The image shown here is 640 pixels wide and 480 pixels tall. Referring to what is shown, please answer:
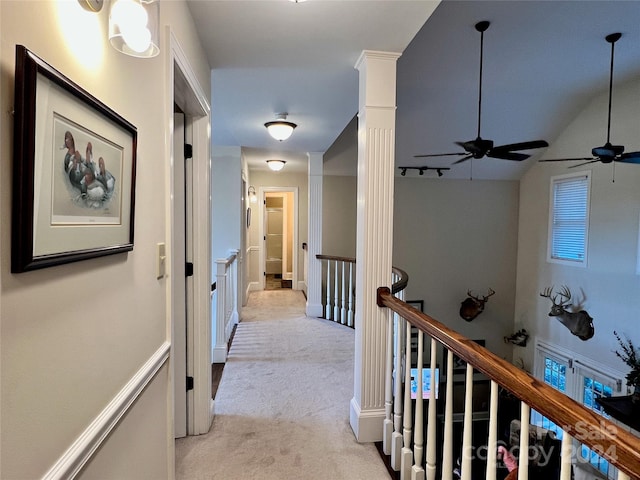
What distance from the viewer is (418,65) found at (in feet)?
11.5

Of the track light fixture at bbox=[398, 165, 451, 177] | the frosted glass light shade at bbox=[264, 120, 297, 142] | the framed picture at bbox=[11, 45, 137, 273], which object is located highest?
the track light fixture at bbox=[398, 165, 451, 177]

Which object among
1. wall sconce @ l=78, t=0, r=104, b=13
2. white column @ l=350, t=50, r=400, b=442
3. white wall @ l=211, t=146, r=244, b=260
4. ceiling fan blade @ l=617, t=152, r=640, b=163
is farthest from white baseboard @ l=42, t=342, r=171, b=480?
ceiling fan blade @ l=617, t=152, r=640, b=163

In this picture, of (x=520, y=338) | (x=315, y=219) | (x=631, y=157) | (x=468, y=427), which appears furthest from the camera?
(x=520, y=338)

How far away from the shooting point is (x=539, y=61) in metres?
3.53

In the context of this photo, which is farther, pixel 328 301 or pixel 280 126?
pixel 328 301

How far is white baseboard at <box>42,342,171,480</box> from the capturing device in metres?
0.71

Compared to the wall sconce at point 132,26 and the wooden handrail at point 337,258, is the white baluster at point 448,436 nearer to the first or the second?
the wall sconce at point 132,26

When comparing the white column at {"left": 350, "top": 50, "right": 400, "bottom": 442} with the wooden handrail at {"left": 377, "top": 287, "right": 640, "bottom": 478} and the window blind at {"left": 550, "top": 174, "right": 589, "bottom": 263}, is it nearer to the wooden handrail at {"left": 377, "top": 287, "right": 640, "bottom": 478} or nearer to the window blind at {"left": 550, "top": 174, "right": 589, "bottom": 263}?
the wooden handrail at {"left": 377, "top": 287, "right": 640, "bottom": 478}

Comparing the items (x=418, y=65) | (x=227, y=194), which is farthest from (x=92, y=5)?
(x=227, y=194)

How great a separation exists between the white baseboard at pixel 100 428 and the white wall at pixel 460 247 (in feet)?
17.9

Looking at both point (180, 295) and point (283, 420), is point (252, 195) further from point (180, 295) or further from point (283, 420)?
point (283, 420)

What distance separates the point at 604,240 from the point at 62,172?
5.96 meters

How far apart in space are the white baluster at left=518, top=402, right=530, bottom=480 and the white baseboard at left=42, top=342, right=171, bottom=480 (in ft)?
3.57

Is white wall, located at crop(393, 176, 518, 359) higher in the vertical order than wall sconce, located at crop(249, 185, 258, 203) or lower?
lower
